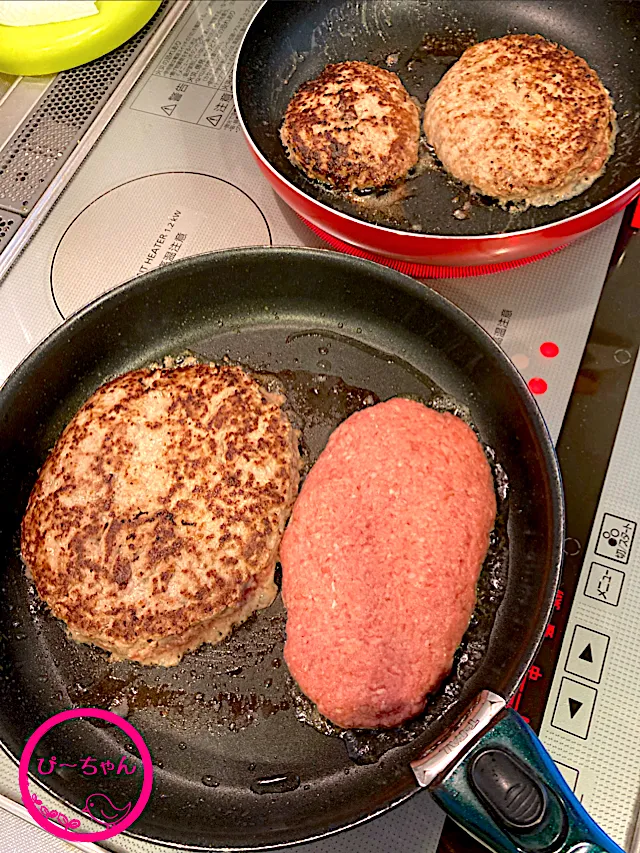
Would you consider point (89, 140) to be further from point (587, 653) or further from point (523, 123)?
point (587, 653)

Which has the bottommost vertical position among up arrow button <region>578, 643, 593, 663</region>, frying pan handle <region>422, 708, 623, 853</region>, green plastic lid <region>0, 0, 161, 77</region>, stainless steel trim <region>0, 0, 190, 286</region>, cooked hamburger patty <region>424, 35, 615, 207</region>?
up arrow button <region>578, 643, 593, 663</region>

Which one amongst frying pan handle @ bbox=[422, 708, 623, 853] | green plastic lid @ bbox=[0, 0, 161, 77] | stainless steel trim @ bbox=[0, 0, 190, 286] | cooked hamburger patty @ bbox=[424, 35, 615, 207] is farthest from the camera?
green plastic lid @ bbox=[0, 0, 161, 77]

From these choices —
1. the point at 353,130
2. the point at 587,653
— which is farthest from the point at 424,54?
the point at 587,653

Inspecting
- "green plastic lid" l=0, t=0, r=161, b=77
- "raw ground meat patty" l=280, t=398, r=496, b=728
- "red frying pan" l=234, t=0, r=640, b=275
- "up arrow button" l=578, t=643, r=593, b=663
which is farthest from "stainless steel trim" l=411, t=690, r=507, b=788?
"green plastic lid" l=0, t=0, r=161, b=77

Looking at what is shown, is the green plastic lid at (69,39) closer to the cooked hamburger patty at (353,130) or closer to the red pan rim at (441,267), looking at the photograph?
the cooked hamburger patty at (353,130)

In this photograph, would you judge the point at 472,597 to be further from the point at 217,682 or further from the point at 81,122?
the point at 81,122

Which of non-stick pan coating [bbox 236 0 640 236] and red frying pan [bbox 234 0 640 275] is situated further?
non-stick pan coating [bbox 236 0 640 236]

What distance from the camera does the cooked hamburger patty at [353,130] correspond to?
1385mm

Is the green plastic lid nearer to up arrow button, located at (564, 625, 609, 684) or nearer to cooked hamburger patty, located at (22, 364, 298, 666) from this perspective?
cooked hamburger patty, located at (22, 364, 298, 666)

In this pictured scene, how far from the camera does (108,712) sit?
41.1 inches

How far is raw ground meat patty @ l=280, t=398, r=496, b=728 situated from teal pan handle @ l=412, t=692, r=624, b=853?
0.18m

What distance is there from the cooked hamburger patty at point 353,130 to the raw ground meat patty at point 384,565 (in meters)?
0.56

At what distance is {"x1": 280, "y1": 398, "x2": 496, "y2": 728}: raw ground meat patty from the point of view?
1.00 meters

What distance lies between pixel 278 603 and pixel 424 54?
4.24 feet
